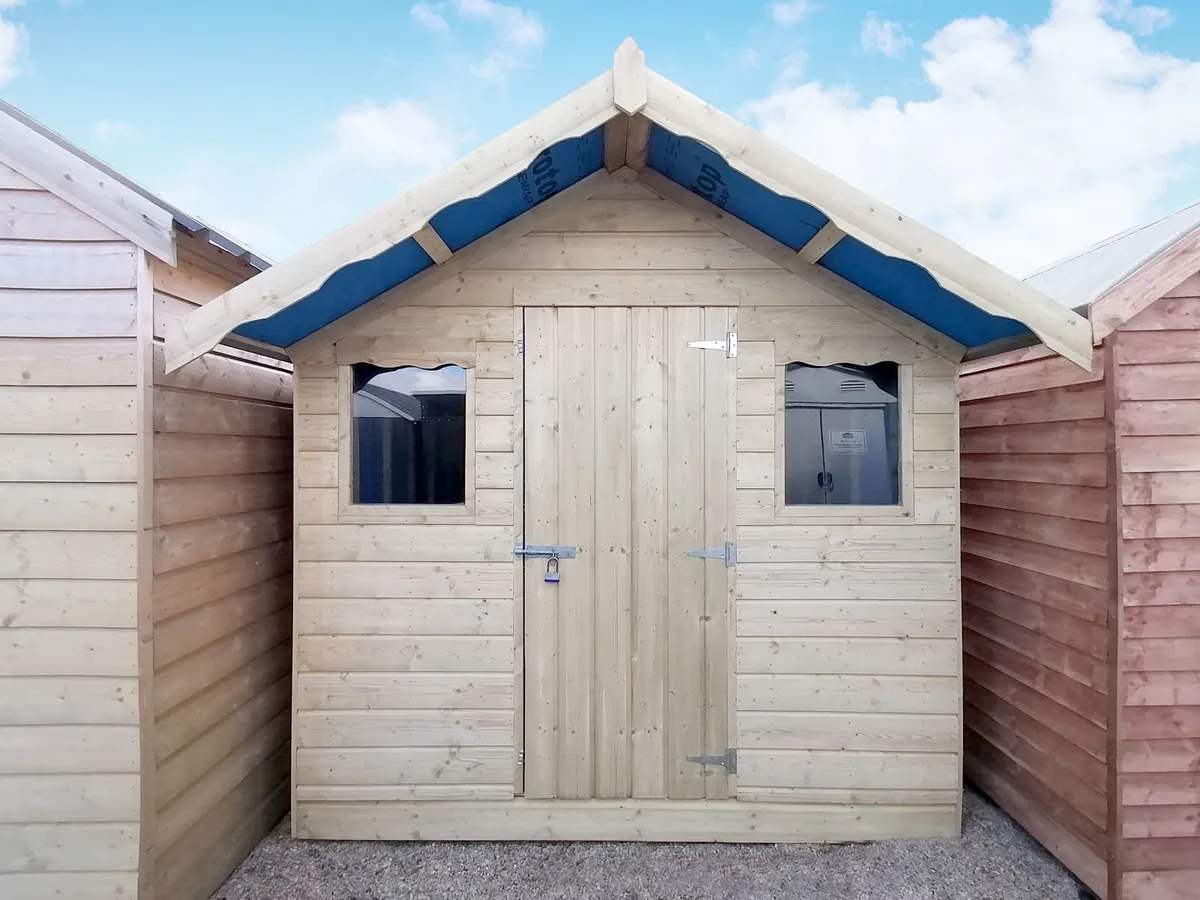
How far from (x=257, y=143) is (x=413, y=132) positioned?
17.1 m

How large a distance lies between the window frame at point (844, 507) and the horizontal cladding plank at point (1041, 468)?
2.09 ft

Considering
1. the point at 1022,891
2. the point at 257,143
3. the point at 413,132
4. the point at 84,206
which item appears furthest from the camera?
the point at 413,132

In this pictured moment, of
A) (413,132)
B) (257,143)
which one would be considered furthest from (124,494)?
(413,132)

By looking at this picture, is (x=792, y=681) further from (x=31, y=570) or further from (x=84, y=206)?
(x=84, y=206)

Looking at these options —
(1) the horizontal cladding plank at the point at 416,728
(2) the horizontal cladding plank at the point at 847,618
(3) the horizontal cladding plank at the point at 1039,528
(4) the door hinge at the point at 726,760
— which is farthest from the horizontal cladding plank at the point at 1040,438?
(1) the horizontal cladding plank at the point at 416,728

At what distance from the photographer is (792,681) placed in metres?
3.11

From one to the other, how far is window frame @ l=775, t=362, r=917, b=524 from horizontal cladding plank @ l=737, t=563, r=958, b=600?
22 cm

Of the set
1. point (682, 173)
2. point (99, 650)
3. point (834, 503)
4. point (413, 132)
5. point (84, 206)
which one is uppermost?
point (413, 132)

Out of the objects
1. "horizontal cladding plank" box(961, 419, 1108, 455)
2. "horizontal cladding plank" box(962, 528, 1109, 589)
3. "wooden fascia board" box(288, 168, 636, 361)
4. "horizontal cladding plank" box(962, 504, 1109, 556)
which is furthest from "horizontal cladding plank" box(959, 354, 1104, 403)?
"wooden fascia board" box(288, 168, 636, 361)

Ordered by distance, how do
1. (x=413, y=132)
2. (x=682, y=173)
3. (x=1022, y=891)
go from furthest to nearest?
(x=413, y=132) < (x=682, y=173) < (x=1022, y=891)

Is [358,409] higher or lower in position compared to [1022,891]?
higher

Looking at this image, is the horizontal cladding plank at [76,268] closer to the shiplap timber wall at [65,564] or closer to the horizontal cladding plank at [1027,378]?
the shiplap timber wall at [65,564]

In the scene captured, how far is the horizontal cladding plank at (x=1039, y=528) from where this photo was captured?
281 cm

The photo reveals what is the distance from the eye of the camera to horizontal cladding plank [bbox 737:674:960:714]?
309 cm
